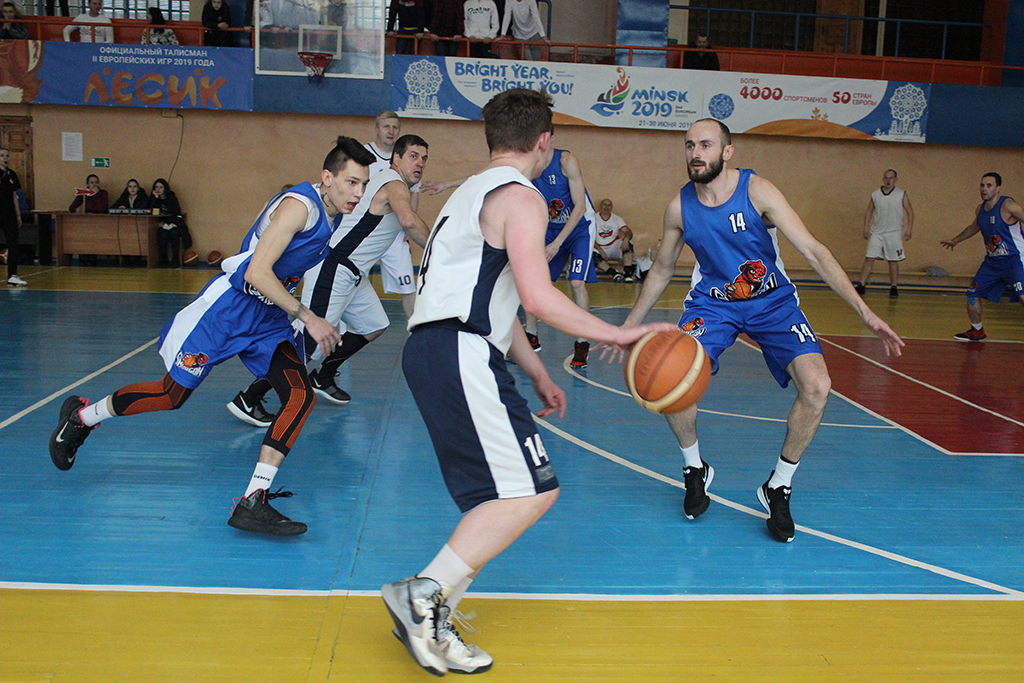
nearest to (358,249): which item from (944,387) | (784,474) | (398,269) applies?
(398,269)

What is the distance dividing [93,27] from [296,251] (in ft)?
42.8

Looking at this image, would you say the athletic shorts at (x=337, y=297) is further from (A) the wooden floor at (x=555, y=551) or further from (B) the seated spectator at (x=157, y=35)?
(B) the seated spectator at (x=157, y=35)

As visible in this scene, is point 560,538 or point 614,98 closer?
point 560,538

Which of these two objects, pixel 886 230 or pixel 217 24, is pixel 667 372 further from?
pixel 217 24

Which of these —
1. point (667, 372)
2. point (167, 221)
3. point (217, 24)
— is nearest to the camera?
point (667, 372)

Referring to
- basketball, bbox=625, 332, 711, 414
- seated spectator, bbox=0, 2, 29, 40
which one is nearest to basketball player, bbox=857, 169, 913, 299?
basketball, bbox=625, 332, 711, 414

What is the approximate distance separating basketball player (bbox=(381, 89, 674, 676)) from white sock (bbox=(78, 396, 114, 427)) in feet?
7.31

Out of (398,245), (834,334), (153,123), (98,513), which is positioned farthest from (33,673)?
(153,123)

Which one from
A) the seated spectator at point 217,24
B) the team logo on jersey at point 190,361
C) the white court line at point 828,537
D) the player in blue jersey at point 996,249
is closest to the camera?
the white court line at point 828,537

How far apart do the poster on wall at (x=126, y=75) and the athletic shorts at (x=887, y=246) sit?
1088 centimetres

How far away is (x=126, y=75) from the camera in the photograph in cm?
1424

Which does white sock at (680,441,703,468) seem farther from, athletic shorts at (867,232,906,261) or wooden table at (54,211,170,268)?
wooden table at (54,211,170,268)

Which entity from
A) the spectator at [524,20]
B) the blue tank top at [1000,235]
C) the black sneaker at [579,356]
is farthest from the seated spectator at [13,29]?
the blue tank top at [1000,235]

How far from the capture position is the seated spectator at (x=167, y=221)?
14617 mm
